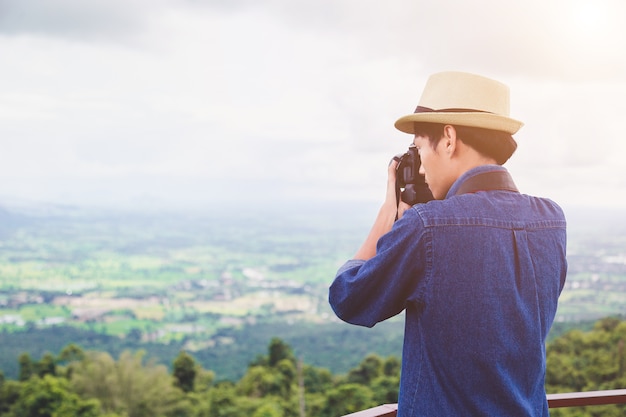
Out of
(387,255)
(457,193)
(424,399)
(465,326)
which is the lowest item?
(424,399)

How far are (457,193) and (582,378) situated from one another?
22.5 m

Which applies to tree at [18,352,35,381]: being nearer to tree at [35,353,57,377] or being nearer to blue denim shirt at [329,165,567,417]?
tree at [35,353,57,377]

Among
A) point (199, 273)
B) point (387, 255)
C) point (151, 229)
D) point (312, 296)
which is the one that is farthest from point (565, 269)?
point (151, 229)

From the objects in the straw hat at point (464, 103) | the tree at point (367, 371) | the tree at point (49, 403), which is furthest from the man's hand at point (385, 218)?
the tree at point (367, 371)

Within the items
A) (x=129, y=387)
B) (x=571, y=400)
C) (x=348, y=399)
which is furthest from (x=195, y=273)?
(x=571, y=400)

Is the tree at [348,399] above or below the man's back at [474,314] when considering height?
below

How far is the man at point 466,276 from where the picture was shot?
0.96 meters

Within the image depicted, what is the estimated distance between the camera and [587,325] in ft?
101

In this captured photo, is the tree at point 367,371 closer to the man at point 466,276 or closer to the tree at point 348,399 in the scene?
the tree at point 348,399

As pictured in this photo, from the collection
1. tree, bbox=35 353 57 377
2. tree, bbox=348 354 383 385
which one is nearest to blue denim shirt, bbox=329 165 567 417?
tree, bbox=348 354 383 385

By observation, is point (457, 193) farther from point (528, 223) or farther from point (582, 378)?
point (582, 378)

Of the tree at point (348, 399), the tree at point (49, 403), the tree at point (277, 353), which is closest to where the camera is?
the tree at point (348, 399)

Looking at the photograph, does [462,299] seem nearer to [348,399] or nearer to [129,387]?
[348,399]

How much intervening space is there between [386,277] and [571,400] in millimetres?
1144
